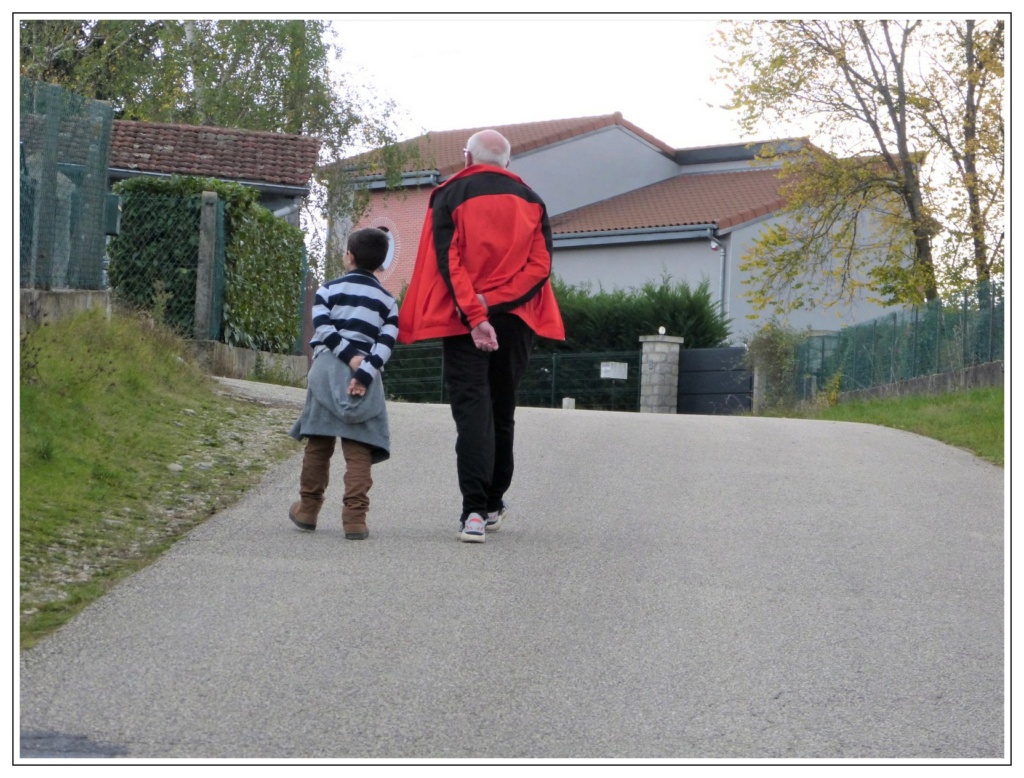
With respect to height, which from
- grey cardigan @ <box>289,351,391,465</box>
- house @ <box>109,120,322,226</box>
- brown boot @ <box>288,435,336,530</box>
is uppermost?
house @ <box>109,120,322,226</box>

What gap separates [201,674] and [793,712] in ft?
5.89

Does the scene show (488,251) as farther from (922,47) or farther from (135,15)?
(922,47)

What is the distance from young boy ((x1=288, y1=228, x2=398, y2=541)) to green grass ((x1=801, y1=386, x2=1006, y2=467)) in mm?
6193

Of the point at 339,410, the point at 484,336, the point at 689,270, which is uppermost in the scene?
the point at 689,270

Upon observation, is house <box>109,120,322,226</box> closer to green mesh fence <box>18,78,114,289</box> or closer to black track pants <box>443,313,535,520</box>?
green mesh fence <box>18,78,114,289</box>

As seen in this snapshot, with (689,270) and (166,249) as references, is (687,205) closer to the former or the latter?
(689,270)

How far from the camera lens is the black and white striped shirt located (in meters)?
6.71

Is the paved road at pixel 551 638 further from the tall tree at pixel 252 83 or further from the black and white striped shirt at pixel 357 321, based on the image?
the tall tree at pixel 252 83

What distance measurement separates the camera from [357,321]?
6.73 meters

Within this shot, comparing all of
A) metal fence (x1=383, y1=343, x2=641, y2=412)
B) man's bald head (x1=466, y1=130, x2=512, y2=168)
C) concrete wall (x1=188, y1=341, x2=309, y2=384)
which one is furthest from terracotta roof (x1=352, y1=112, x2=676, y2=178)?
man's bald head (x1=466, y1=130, x2=512, y2=168)

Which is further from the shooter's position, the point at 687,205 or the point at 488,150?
the point at 687,205

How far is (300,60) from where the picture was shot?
33562 mm

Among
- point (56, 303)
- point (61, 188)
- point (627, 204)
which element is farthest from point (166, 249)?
point (627, 204)

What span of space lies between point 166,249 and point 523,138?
2492cm
